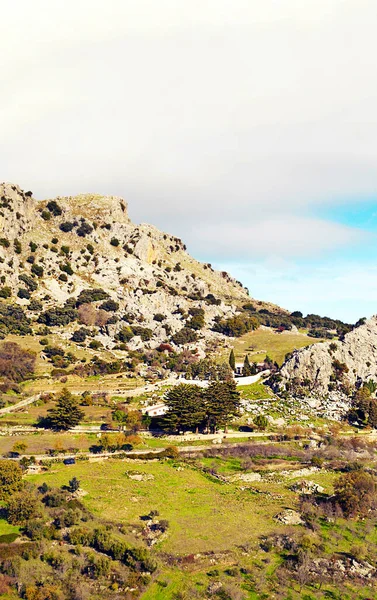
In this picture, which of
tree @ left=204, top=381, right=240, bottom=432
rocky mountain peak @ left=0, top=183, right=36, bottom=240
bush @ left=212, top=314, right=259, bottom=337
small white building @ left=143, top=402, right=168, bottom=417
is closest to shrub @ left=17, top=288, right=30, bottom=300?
rocky mountain peak @ left=0, top=183, right=36, bottom=240

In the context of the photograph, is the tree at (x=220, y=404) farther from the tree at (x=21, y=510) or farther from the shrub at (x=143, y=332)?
the shrub at (x=143, y=332)

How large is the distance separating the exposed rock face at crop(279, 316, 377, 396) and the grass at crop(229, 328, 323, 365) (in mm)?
18668

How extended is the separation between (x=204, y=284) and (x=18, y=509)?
154m

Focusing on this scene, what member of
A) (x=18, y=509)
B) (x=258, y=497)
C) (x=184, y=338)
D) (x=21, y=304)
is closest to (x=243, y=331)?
(x=184, y=338)

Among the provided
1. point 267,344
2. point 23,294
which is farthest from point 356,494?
point 23,294

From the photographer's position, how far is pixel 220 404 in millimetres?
83188

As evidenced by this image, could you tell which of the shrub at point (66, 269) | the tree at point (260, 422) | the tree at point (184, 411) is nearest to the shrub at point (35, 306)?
the shrub at point (66, 269)

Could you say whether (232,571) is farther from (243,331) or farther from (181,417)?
(243,331)

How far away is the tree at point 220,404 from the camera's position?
82.5 m

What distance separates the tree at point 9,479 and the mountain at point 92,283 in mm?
78884

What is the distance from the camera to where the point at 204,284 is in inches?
7790

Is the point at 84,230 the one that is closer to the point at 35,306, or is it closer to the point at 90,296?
the point at 90,296

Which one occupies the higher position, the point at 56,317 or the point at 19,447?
the point at 56,317

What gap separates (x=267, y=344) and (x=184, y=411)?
7546 centimetres
